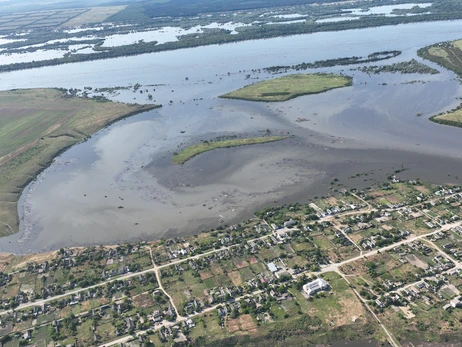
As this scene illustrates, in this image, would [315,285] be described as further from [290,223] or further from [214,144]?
[214,144]

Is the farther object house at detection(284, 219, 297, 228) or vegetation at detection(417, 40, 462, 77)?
vegetation at detection(417, 40, 462, 77)

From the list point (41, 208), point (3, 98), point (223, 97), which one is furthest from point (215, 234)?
point (3, 98)

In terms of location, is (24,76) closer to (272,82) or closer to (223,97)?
(223,97)

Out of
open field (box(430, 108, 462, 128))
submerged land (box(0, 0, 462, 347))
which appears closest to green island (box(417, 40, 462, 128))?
open field (box(430, 108, 462, 128))

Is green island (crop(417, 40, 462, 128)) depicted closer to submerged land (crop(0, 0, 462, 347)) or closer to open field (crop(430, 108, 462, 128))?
open field (crop(430, 108, 462, 128))

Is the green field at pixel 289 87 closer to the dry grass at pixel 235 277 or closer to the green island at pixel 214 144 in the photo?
the green island at pixel 214 144

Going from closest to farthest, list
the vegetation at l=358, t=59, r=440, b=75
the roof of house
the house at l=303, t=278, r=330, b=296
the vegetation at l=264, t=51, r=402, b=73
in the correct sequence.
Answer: the house at l=303, t=278, r=330, b=296 < the roof of house < the vegetation at l=358, t=59, r=440, b=75 < the vegetation at l=264, t=51, r=402, b=73

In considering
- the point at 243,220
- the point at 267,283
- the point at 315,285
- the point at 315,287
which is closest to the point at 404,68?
the point at 243,220
